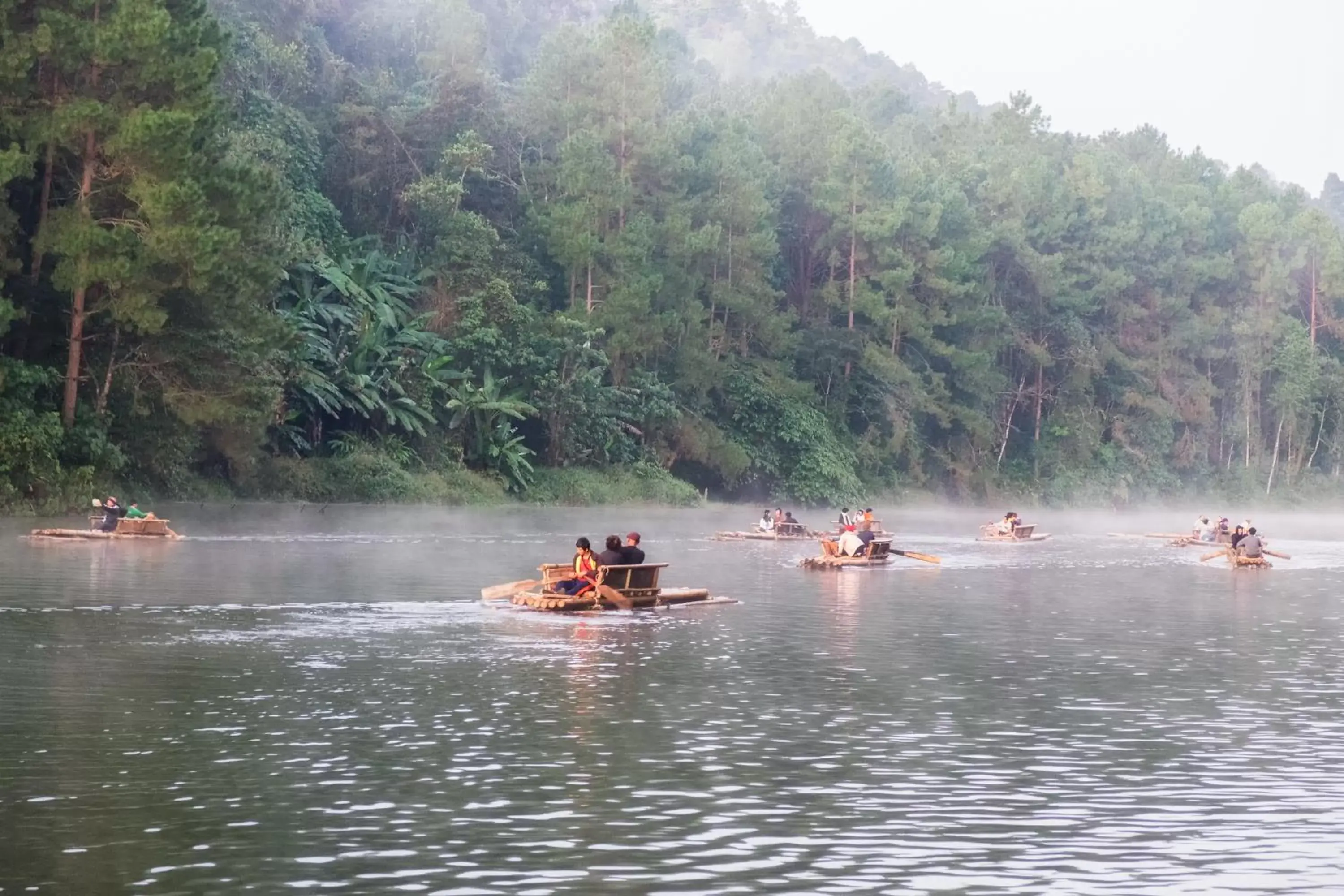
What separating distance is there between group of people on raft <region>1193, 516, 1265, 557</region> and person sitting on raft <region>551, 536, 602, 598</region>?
2402 cm

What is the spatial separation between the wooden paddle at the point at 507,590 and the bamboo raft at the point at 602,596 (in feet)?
0.06

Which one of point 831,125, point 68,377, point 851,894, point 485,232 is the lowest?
point 851,894

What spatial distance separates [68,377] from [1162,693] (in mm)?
34539

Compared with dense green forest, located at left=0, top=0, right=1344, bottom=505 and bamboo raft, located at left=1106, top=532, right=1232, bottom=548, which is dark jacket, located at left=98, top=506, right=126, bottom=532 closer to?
dense green forest, located at left=0, top=0, right=1344, bottom=505

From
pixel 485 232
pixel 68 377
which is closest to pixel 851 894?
pixel 68 377

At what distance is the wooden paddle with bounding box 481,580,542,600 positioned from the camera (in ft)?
95.9

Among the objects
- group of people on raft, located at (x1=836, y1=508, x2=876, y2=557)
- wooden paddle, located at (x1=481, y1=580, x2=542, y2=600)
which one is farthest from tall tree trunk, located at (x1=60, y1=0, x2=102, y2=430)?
wooden paddle, located at (x1=481, y1=580, x2=542, y2=600)

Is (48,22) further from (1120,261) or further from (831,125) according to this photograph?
(1120,261)

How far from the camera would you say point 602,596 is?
28.8 metres

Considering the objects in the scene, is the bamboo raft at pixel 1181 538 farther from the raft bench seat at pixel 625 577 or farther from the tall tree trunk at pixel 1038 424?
the raft bench seat at pixel 625 577

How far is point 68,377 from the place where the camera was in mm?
46469

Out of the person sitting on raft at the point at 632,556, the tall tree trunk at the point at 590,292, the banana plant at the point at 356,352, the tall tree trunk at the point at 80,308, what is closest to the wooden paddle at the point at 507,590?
the person sitting on raft at the point at 632,556

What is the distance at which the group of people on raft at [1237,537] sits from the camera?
46.1m

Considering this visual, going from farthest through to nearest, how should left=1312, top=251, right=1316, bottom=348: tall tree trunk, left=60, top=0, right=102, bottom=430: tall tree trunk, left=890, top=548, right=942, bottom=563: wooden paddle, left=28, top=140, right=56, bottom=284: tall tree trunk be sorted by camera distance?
left=1312, top=251, right=1316, bottom=348: tall tree trunk < left=28, top=140, right=56, bottom=284: tall tree trunk < left=60, top=0, right=102, bottom=430: tall tree trunk < left=890, top=548, right=942, bottom=563: wooden paddle
